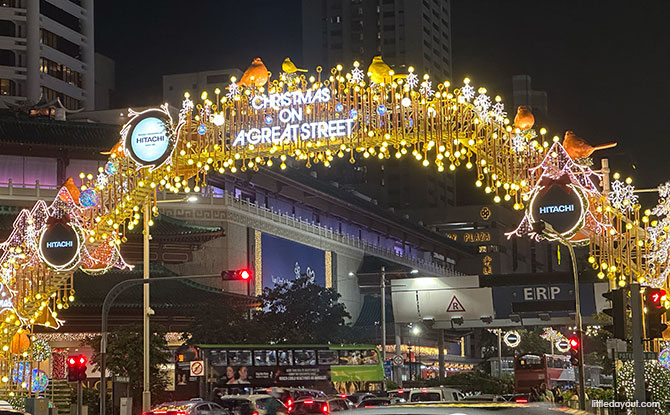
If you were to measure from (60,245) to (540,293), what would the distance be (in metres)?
31.1

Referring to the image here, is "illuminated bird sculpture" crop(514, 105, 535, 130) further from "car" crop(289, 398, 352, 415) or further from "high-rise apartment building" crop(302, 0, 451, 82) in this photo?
"high-rise apartment building" crop(302, 0, 451, 82)

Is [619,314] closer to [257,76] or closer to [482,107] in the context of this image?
[482,107]

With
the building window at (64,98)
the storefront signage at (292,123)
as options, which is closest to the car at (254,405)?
the storefront signage at (292,123)

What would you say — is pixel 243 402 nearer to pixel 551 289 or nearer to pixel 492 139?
pixel 492 139

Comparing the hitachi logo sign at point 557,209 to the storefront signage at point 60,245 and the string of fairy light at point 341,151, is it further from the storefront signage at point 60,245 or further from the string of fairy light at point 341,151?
the storefront signage at point 60,245

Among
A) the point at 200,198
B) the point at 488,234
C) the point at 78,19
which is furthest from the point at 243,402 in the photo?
the point at 488,234

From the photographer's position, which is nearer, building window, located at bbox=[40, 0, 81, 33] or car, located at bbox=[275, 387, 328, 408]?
car, located at bbox=[275, 387, 328, 408]

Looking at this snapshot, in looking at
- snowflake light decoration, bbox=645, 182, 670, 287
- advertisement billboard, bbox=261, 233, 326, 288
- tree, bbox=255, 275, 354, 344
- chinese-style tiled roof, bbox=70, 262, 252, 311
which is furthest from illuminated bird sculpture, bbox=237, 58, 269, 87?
advertisement billboard, bbox=261, 233, 326, 288

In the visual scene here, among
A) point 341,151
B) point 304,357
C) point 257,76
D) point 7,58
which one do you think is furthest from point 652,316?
point 7,58

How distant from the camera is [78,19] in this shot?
94688mm

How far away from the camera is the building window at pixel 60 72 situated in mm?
89250

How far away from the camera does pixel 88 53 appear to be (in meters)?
95.6

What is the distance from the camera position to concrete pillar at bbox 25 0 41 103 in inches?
3395

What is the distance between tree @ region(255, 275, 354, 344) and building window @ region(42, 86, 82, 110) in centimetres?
3513
